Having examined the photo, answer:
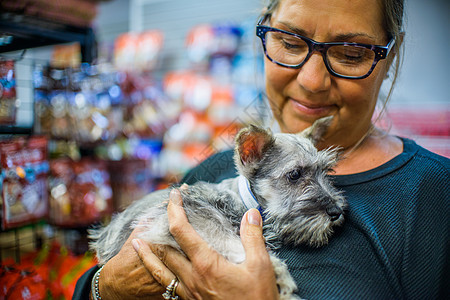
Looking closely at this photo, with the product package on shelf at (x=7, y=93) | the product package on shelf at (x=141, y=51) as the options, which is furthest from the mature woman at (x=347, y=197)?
the product package on shelf at (x=141, y=51)

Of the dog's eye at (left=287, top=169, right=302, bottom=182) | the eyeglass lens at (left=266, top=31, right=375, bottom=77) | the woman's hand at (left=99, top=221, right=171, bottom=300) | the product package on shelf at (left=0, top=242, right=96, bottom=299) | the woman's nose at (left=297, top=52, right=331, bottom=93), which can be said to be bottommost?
the product package on shelf at (left=0, top=242, right=96, bottom=299)

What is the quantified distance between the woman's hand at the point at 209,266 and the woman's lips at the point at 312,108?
0.59 meters

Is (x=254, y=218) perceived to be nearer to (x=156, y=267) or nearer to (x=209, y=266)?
(x=209, y=266)

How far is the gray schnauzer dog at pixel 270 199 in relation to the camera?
1.26 metres

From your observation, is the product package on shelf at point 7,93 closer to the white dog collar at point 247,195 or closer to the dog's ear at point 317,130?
the white dog collar at point 247,195

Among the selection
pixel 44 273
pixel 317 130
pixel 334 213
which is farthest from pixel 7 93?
pixel 334 213

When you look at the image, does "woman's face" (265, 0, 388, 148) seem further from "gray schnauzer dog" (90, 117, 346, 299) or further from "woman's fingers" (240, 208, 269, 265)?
"woman's fingers" (240, 208, 269, 265)

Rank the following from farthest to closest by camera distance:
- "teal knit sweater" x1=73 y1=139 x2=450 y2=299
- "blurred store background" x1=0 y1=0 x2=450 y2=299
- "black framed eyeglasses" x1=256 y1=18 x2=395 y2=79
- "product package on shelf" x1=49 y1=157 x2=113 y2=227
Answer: "product package on shelf" x1=49 y1=157 x2=113 y2=227
"blurred store background" x1=0 y1=0 x2=450 y2=299
"black framed eyeglasses" x1=256 y1=18 x2=395 y2=79
"teal knit sweater" x1=73 y1=139 x2=450 y2=299

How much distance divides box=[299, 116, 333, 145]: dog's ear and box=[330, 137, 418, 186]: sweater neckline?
19 cm

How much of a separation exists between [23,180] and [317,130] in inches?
76.4

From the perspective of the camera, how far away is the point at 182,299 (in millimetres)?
1167

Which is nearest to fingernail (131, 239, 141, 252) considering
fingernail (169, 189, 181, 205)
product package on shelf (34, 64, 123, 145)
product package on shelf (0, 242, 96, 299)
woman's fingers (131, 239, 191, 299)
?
woman's fingers (131, 239, 191, 299)

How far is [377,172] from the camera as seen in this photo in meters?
1.41

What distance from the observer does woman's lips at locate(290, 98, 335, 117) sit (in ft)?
4.99
